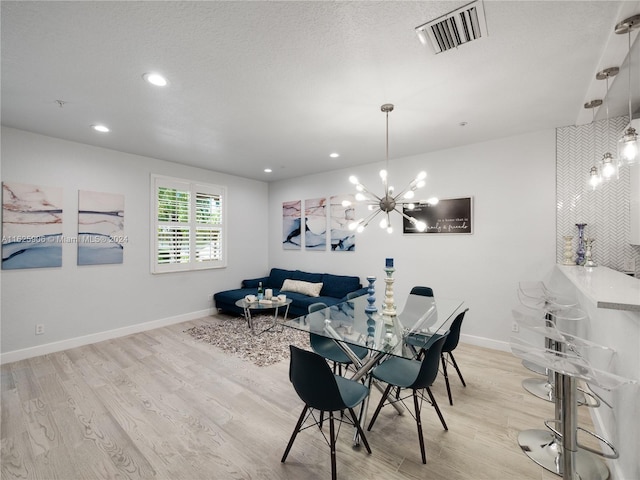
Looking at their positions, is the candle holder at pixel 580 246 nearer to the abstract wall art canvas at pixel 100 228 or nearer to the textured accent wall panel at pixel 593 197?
the textured accent wall panel at pixel 593 197


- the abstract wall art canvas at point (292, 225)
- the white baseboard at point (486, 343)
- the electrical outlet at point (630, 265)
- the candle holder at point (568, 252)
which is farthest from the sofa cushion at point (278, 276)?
the electrical outlet at point (630, 265)

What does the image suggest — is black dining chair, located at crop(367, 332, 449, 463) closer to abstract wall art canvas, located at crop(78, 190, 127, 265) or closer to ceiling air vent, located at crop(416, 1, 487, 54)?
ceiling air vent, located at crop(416, 1, 487, 54)

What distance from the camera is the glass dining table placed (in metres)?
1.99

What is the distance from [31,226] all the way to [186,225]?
1934 mm

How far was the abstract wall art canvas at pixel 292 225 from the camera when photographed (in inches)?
232

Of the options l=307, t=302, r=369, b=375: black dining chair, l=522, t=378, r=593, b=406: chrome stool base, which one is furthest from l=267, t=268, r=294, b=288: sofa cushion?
l=522, t=378, r=593, b=406: chrome stool base

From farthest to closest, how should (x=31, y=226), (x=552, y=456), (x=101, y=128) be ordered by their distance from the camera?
(x=31, y=226) → (x=101, y=128) → (x=552, y=456)

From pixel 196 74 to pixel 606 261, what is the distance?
4426mm

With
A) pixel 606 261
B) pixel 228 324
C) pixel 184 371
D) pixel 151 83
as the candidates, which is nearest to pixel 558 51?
pixel 606 261

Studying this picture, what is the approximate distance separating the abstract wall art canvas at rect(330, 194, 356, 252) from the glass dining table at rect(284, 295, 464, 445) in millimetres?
2296

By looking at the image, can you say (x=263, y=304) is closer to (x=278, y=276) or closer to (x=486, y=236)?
(x=278, y=276)

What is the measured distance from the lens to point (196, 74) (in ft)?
7.31

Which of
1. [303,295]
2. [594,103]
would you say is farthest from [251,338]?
[594,103]

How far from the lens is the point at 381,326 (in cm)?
234
